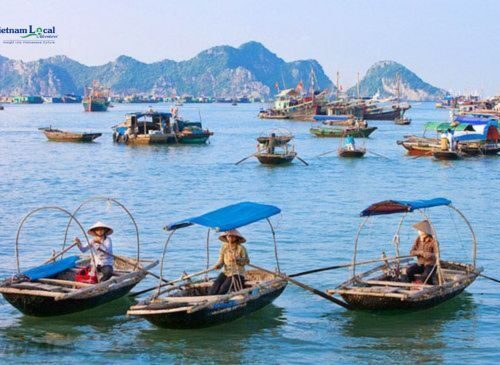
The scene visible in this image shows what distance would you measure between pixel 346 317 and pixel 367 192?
64.5ft

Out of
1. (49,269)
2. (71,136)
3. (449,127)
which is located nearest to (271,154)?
(449,127)

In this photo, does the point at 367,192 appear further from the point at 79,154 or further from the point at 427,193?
the point at 79,154

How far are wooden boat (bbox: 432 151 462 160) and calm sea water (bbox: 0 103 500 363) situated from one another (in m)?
0.47

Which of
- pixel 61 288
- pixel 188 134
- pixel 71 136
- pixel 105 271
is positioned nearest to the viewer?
pixel 61 288

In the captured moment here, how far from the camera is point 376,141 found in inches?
2606

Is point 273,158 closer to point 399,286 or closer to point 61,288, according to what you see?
point 399,286

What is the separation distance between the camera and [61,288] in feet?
42.2

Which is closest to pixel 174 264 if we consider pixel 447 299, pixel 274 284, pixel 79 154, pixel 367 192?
pixel 274 284

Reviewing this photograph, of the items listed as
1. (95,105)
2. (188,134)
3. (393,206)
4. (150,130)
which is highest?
(95,105)

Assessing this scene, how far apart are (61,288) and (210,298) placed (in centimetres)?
238

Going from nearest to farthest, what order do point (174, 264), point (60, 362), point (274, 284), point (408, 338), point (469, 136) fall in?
1. point (60, 362)
2. point (408, 338)
3. point (274, 284)
4. point (174, 264)
5. point (469, 136)

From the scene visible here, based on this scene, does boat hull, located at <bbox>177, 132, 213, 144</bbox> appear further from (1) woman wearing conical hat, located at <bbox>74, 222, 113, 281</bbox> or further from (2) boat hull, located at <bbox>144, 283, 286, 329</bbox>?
(2) boat hull, located at <bbox>144, 283, 286, 329</bbox>

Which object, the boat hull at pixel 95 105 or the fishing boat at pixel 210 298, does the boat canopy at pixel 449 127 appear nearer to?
the fishing boat at pixel 210 298

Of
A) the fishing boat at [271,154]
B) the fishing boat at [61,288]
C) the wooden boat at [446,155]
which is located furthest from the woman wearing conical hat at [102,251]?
the wooden boat at [446,155]
